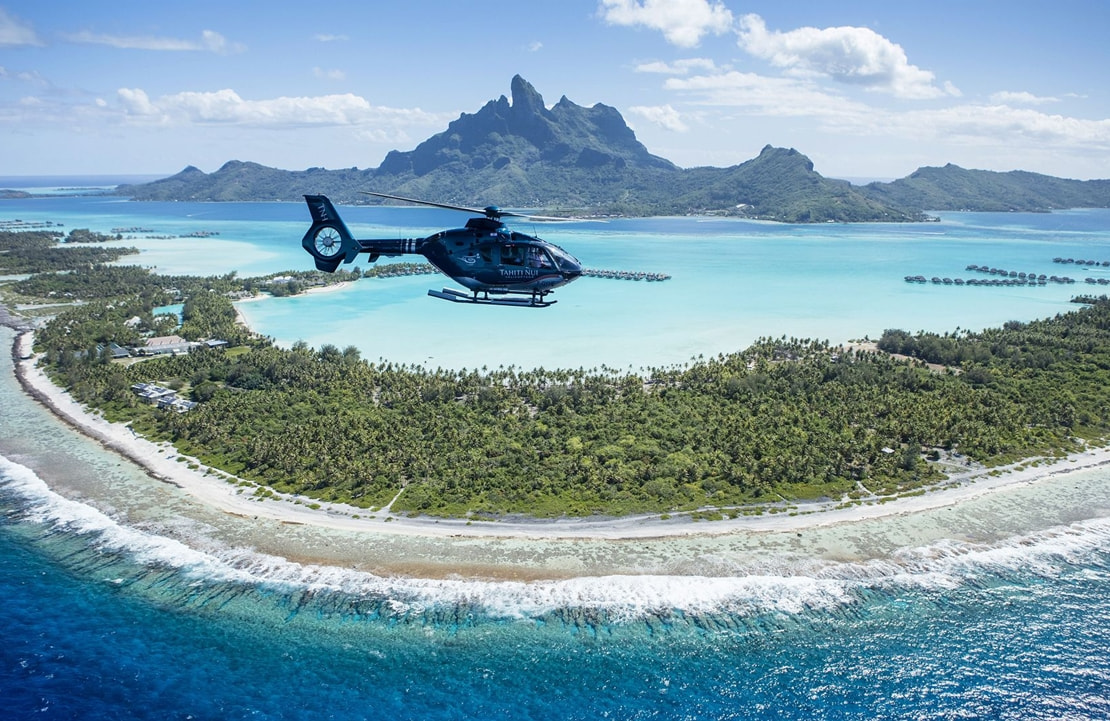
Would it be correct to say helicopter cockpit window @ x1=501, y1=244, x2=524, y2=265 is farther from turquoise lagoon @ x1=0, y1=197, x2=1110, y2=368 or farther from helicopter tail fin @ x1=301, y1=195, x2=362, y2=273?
turquoise lagoon @ x1=0, y1=197, x2=1110, y2=368

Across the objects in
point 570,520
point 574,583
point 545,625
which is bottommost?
point 545,625

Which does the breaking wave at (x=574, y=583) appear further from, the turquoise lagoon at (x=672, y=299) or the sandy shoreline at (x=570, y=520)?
the turquoise lagoon at (x=672, y=299)

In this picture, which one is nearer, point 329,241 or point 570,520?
point 329,241

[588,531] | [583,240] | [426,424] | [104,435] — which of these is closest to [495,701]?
[588,531]

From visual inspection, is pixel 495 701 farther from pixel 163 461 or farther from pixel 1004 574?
pixel 163 461

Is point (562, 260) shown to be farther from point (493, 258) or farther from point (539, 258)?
point (493, 258)

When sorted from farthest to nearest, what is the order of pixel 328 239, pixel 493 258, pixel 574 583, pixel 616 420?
pixel 616 420, pixel 328 239, pixel 493 258, pixel 574 583

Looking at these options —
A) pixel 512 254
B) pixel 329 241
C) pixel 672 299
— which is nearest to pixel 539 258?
pixel 512 254
